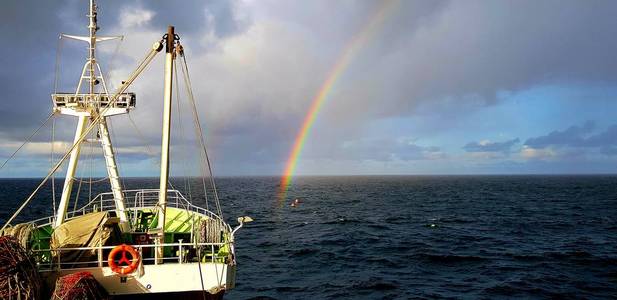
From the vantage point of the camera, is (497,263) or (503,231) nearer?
(497,263)

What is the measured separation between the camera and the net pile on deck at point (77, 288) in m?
12.1

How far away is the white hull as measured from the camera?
14.0 metres

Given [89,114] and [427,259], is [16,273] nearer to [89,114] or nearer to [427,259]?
[89,114]

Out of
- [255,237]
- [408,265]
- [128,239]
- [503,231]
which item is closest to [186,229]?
[128,239]

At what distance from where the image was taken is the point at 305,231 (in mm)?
49031

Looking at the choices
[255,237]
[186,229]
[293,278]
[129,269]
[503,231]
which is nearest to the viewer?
[129,269]

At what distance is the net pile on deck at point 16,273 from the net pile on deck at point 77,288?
689mm

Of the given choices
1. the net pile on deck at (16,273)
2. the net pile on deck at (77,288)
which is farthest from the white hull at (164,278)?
the net pile on deck at (16,273)

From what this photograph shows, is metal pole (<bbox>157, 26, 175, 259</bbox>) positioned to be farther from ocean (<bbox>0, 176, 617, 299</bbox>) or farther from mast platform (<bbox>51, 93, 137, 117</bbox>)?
ocean (<bbox>0, 176, 617, 299</bbox>)

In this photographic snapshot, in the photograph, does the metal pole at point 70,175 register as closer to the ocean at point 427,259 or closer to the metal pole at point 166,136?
Answer: the metal pole at point 166,136

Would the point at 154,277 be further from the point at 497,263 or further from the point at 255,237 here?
the point at 255,237

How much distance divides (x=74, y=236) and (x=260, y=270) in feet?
56.9

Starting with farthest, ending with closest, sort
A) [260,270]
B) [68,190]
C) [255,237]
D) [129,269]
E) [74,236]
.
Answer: [255,237] → [260,270] → [68,190] → [74,236] → [129,269]

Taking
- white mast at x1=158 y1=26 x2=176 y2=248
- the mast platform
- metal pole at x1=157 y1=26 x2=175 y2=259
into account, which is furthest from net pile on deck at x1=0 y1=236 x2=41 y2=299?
the mast platform
